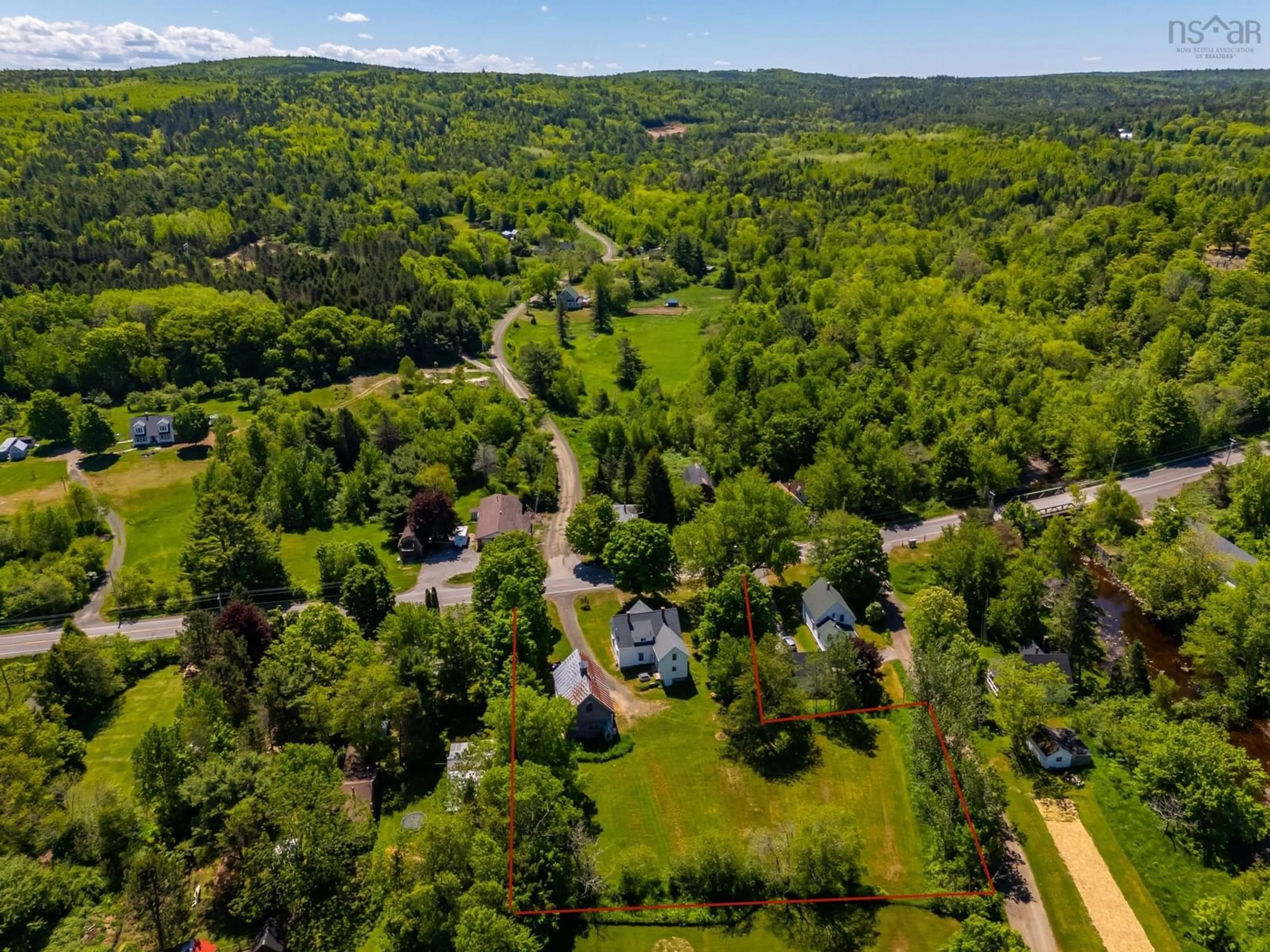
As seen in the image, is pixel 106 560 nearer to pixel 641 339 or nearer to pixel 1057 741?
pixel 1057 741

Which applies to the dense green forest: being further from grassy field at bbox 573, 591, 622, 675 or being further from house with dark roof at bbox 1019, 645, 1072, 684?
grassy field at bbox 573, 591, 622, 675

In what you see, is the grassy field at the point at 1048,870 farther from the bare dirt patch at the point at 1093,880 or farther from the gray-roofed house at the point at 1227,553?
the gray-roofed house at the point at 1227,553

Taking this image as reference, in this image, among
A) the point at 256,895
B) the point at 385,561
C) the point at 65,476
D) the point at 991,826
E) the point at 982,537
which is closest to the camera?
the point at 256,895

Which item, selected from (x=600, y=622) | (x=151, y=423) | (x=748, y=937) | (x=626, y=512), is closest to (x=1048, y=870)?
(x=748, y=937)

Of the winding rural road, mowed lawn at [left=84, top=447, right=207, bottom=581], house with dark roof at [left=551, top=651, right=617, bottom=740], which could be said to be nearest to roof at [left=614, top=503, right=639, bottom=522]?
house with dark roof at [left=551, top=651, right=617, bottom=740]

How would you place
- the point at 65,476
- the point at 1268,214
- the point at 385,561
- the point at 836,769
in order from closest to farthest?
the point at 836,769
the point at 385,561
the point at 65,476
the point at 1268,214

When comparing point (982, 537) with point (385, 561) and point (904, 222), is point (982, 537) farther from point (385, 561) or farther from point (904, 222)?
point (904, 222)

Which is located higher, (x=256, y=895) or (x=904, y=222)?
(x=904, y=222)

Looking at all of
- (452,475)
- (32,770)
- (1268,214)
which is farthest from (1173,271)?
(32,770)
